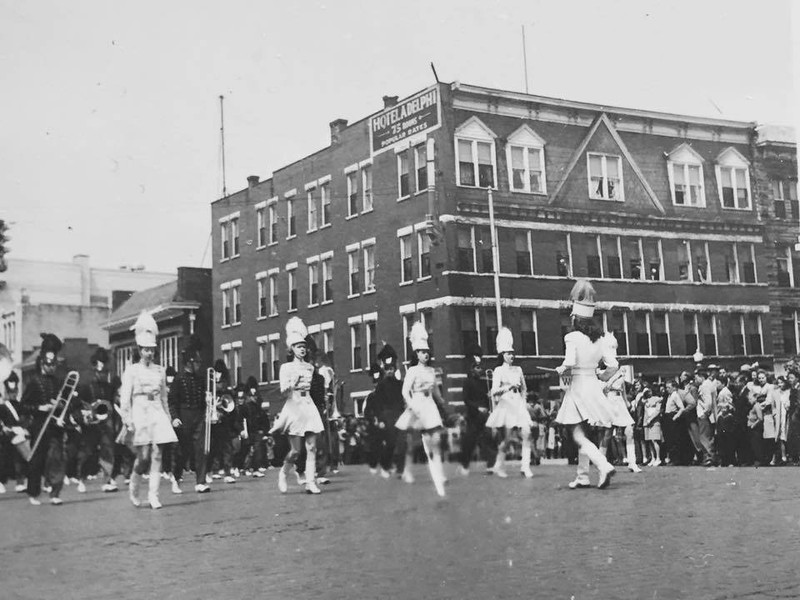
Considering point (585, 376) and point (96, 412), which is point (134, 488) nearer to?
point (96, 412)

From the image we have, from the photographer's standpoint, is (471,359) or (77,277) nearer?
(77,277)

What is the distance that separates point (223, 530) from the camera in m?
8.90

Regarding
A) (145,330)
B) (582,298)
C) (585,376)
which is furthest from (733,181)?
(145,330)

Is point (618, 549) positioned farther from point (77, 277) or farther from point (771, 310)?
point (77, 277)

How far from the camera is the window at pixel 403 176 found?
795cm

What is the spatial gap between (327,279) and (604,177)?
2.51m

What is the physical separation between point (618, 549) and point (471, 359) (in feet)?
5.23

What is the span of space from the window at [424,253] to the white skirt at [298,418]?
1.50 meters

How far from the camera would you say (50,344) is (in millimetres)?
6910

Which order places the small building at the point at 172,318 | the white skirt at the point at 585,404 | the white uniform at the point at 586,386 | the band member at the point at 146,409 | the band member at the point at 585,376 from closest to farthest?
the small building at the point at 172,318 → the band member at the point at 146,409 → the band member at the point at 585,376 → the white uniform at the point at 586,386 → the white skirt at the point at 585,404

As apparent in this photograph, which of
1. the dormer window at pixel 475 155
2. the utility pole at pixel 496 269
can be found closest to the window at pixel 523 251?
the utility pole at pixel 496 269

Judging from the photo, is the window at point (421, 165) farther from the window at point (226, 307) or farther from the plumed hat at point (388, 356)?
the window at point (226, 307)

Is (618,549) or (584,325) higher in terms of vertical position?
(584,325)

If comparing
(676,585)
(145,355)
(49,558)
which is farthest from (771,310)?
(49,558)
